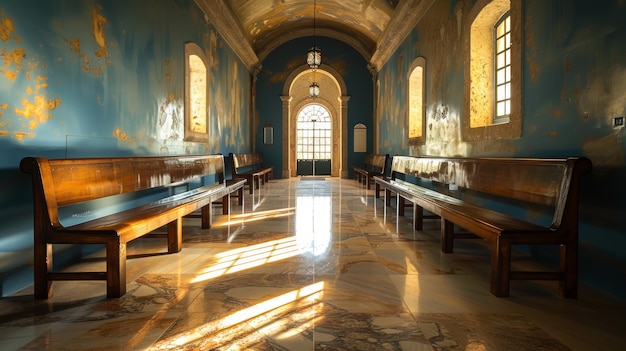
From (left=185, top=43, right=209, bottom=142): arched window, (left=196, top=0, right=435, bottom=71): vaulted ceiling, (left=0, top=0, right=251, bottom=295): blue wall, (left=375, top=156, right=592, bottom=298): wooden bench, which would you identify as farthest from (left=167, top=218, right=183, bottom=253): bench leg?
(left=196, top=0, right=435, bottom=71): vaulted ceiling

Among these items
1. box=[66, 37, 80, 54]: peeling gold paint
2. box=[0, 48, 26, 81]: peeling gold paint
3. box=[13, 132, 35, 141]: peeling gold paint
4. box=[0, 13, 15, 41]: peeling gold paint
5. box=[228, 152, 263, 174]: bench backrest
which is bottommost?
box=[228, 152, 263, 174]: bench backrest

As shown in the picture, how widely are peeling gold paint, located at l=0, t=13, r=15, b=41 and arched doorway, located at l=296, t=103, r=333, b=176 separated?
67.0ft

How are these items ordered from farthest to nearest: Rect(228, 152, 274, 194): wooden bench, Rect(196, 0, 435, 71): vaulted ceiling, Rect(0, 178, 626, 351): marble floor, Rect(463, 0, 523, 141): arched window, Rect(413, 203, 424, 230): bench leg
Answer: Rect(228, 152, 274, 194): wooden bench, Rect(196, 0, 435, 71): vaulted ceiling, Rect(463, 0, 523, 141): arched window, Rect(413, 203, 424, 230): bench leg, Rect(0, 178, 626, 351): marble floor

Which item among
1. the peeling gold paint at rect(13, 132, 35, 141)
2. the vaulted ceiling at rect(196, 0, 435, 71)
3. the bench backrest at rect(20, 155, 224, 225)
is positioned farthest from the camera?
the vaulted ceiling at rect(196, 0, 435, 71)

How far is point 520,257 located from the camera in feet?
15.4

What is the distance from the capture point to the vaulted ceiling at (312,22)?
35.2 ft

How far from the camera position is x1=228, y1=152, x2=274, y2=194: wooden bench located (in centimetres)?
1112

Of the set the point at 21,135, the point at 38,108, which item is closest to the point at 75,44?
the point at 38,108

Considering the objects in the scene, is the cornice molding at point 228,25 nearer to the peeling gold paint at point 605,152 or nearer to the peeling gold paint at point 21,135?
the peeling gold paint at point 21,135

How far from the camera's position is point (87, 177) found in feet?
12.4

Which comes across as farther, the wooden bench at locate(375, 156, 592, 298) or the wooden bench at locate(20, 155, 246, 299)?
the wooden bench at locate(375, 156, 592, 298)

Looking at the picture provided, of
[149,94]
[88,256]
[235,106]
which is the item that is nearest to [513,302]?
[88,256]

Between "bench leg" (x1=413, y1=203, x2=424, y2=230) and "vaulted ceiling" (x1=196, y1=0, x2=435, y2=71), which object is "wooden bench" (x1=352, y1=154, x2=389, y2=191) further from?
"bench leg" (x1=413, y1=203, x2=424, y2=230)

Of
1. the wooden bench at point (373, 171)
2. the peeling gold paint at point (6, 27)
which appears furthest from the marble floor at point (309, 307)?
the wooden bench at point (373, 171)
